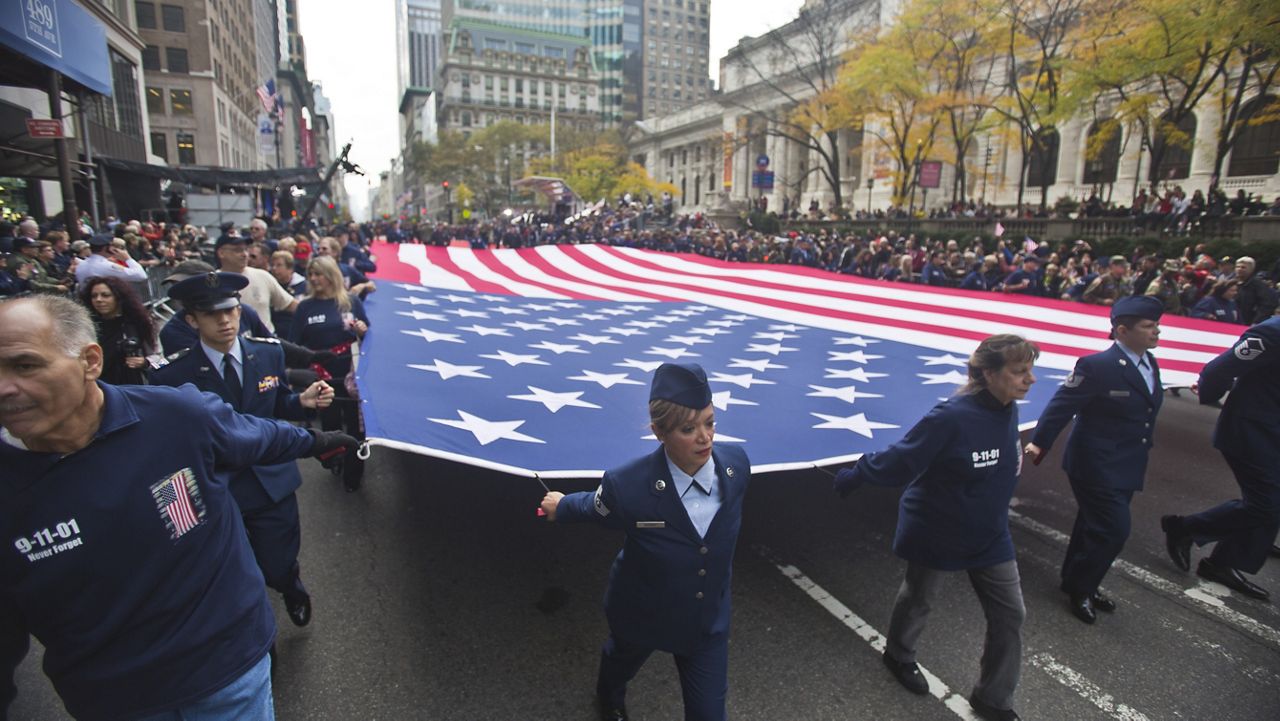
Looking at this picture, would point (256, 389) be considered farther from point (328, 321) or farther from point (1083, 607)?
point (1083, 607)

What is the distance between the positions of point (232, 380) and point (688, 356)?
14.8 feet

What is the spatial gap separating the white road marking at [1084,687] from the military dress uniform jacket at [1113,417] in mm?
1063

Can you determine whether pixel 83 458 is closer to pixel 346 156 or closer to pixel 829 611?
pixel 829 611

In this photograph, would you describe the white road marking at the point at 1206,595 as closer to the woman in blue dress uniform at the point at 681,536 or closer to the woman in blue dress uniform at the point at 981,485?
the woman in blue dress uniform at the point at 981,485

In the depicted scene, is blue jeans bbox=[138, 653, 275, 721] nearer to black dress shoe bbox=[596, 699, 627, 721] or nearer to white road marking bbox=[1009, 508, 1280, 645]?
black dress shoe bbox=[596, 699, 627, 721]

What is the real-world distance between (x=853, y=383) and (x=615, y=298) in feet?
21.9

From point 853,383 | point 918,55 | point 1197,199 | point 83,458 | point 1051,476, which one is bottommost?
point 1051,476

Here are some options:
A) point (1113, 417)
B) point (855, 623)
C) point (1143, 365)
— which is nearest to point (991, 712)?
point (855, 623)

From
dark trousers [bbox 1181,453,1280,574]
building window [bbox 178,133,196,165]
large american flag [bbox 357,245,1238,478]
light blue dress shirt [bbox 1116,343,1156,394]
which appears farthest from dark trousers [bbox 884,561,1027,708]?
building window [bbox 178,133,196,165]

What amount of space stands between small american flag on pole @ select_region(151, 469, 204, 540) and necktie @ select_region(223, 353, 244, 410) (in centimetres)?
180

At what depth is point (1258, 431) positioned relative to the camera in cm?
410

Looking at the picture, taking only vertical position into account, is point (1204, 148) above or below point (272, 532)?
above

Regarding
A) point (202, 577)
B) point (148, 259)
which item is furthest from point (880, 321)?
point (148, 259)

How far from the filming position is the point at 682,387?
89.9 inches
